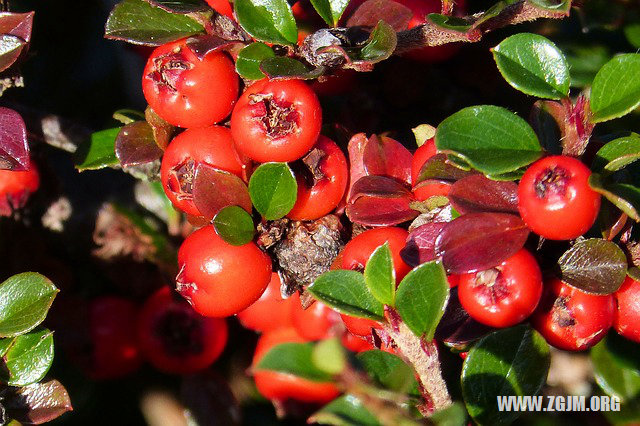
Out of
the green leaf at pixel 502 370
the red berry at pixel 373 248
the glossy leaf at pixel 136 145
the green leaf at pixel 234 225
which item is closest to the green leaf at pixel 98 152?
the glossy leaf at pixel 136 145

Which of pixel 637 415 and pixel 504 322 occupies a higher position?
pixel 504 322

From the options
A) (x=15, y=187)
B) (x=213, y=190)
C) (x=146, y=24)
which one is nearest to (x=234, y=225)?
(x=213, y=190)

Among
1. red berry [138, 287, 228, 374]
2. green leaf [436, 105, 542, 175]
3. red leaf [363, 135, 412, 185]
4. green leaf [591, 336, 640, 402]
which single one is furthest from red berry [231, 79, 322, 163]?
green leaf [591, 336, 640, 402]

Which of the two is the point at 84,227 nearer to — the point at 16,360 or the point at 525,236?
the point at 16,360

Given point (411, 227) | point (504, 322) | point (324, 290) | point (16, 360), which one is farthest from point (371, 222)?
point (16, 360)

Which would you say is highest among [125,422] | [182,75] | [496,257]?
[182,75]
